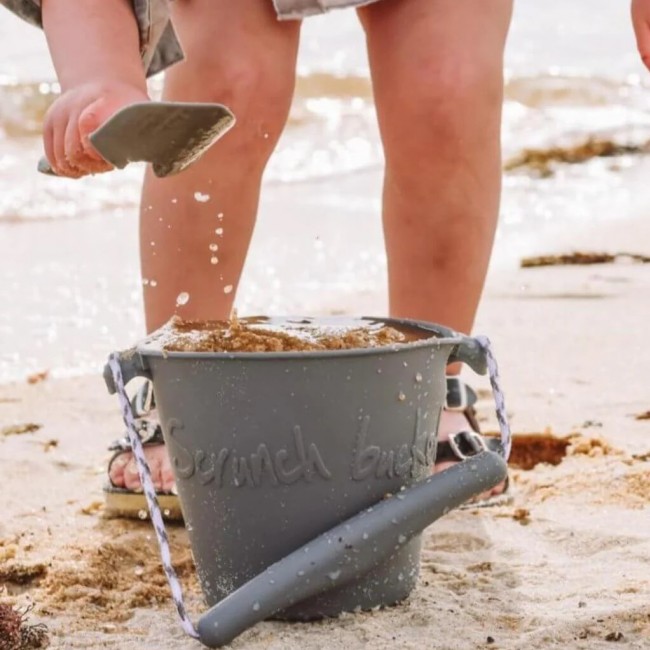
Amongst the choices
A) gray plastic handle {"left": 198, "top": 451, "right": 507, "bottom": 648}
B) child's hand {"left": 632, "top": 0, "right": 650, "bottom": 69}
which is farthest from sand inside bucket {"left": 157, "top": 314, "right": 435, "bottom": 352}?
child's hand {"left": 632, "top": 0, "right": 650, "bottom": 69}

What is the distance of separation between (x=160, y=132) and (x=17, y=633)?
0.72m

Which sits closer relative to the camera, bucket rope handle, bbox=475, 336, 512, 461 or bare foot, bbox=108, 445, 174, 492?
bucket rope handle, bbox=475, 336, 512, 461

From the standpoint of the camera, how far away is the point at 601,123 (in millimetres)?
10562

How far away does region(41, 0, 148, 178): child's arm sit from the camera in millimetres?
1603

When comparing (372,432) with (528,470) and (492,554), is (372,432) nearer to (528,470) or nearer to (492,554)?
(492,554)

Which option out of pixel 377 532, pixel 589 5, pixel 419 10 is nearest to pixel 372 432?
pixel 377 532

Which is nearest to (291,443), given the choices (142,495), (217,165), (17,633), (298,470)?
(298,470)

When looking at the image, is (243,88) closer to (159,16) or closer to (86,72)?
(159,16)

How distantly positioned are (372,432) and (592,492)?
2.75 ft

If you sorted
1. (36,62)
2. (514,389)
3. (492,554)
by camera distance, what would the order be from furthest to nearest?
(36,62) < (514,389) < (492,554)

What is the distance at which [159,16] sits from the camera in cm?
195

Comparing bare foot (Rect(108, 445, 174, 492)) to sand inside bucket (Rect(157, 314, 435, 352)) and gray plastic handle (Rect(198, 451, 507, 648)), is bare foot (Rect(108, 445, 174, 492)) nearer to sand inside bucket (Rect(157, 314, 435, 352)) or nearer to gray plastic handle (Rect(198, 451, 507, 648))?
sand inside bucket (Rect(157, 314, 435, 352))

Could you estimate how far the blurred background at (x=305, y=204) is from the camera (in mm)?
4172

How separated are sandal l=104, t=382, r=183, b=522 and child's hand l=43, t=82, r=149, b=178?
31.6 inches
